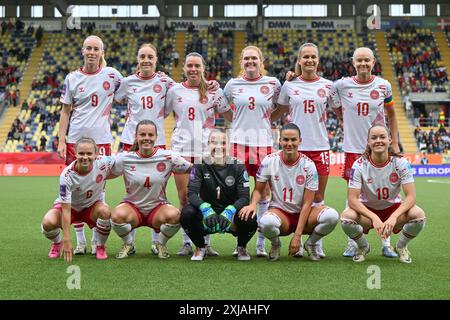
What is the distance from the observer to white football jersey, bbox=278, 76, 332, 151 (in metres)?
5.73

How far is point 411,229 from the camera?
17.1 ft

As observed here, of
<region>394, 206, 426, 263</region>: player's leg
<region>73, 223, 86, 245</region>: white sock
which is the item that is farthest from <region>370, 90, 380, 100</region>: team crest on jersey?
<region>73, 223, 86, 245</region>: white sock

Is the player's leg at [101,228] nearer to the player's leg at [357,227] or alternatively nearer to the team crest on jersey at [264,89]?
the team crest on jersey at [264,89]

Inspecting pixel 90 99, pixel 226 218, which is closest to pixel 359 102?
pixel 226 218

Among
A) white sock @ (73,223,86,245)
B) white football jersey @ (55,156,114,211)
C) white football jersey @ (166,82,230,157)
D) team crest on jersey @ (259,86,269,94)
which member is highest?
team crest on jersey @ (259,86,269,94)

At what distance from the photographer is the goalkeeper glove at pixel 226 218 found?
493 centimetres

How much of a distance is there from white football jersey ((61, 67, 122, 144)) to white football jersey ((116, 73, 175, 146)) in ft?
0.56

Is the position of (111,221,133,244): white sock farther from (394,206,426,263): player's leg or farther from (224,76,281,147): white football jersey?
(394,206,426,263): player's leg

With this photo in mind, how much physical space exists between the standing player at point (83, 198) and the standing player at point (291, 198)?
138 cm

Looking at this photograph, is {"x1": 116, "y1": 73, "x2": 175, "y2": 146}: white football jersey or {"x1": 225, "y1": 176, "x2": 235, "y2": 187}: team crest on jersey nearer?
{"x1": 225, "y1": 176, "x2": 235, "y2": 187}: team crest on jersey

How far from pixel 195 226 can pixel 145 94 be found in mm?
1532

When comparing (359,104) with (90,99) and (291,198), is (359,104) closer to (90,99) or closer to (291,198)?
(291,198)
